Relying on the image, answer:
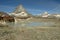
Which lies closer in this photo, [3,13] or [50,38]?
[50,38]

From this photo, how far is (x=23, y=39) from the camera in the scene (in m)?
7.55

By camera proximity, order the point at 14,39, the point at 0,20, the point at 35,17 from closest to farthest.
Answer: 1. the point at 14,39
2. the point at 0,20
3. the point at 35,17

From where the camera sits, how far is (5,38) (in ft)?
24.6

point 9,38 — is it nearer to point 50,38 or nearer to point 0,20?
point 50,38

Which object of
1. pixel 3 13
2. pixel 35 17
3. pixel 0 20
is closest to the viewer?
pixel 0 20

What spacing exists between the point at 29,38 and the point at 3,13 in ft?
22.6

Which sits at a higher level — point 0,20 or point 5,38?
point 0,20

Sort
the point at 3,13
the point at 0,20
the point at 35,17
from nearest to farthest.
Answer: the point at 0,20 < the point at 3,13 < the point at 35,17

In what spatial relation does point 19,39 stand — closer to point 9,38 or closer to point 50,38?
point 9,38

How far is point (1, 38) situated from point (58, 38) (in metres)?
2.52

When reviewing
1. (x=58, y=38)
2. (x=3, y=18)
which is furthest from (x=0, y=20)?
(x=58, y=38)

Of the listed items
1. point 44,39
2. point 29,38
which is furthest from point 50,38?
point 29,38

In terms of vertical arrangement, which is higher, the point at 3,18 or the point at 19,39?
the point at 3,18

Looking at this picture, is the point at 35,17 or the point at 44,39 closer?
the point at 44,39
